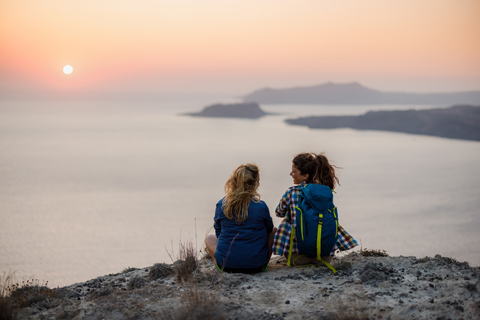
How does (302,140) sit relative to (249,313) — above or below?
above

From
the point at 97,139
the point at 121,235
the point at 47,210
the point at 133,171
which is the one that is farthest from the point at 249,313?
the point at 97,139

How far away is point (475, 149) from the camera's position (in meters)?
92.1

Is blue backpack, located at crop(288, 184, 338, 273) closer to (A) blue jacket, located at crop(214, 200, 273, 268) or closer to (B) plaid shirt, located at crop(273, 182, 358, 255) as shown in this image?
(B) plaid shirt, located at crop(273, 182, 358, 255)

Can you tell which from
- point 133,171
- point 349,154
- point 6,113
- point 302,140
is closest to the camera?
point 133,171

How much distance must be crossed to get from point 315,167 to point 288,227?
684mm

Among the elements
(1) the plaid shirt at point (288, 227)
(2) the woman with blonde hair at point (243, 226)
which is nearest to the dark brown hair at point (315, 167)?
(1) the plaid shirt at point (288, 227)

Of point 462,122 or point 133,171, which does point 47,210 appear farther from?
point 462,122

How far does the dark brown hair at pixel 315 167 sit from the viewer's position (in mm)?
4590

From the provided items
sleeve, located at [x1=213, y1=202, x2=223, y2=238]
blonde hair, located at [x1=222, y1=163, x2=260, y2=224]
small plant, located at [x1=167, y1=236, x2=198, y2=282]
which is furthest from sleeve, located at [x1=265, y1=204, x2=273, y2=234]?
small plant, located at [x1=167, y1=236, x2=198, y2=282]

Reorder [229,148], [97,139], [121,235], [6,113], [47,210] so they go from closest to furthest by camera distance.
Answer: [121,235] < [47,210] < [229,148] < [97,139] < [6,113]

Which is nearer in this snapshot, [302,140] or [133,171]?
[133,171]

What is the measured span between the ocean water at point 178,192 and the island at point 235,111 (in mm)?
39506

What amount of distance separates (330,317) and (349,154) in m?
84.5

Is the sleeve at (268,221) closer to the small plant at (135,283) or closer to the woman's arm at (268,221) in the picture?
the woman's arm at (268,221)
